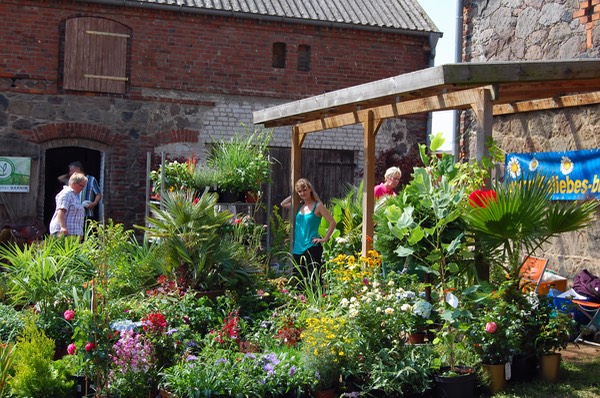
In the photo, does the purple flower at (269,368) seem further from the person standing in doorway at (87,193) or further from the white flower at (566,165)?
the person standing in doorway at (87,193)

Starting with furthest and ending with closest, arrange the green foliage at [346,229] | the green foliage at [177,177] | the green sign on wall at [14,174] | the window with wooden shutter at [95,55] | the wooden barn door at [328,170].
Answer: the wooden barn door at [328,170] → the window with wooden shutter at [95,55] → the green sign on wall at [14,174] → the green foliage at [177,177] → the green foliage at [346,229]

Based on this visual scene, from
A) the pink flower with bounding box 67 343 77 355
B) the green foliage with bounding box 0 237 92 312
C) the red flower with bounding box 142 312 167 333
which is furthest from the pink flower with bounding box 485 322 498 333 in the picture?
the green foliage with bounding box 0 237 92 312

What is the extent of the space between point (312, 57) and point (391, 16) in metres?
1.97

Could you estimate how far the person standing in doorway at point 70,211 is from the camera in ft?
29.6

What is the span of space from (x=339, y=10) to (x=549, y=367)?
10.8 metres

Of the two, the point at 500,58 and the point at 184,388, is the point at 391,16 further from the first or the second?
the point at 184,388

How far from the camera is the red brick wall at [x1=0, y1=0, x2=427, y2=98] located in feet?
43.8

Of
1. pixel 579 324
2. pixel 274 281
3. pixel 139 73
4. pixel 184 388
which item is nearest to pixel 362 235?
pixel 274 281

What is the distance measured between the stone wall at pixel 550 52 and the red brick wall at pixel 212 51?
5.10 meters

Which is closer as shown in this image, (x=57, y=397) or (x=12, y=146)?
(x=57, y=397)

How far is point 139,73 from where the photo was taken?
14.0 metres

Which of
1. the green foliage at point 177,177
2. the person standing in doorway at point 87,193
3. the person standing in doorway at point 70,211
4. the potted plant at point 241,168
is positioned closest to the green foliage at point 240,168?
the potted plant at point 241,168

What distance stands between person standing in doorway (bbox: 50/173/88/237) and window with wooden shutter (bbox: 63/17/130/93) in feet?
16.1

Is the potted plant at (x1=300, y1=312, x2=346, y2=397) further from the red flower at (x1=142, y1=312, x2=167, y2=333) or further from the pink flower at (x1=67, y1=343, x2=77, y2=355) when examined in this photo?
the pink flower at (x1=67, y1=343, x2=77, y2=355)
